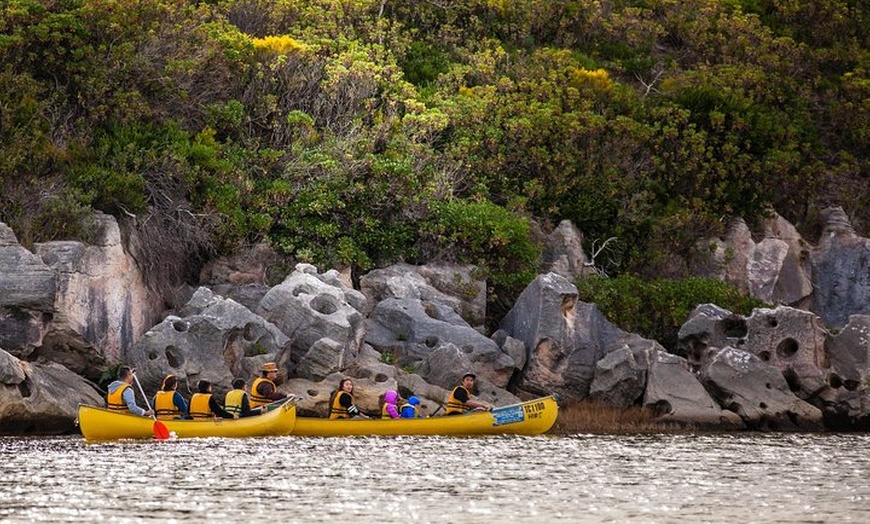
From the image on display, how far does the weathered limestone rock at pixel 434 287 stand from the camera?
34594 millimetres

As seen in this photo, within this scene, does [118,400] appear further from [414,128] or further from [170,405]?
[414,128]

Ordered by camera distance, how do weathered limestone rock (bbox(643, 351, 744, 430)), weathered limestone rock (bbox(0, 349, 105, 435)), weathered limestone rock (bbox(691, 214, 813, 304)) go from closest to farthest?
1. weathered limestone rock (bbox(0, 349, 105, 435))
2. weathered limestone rock (bbox(643, 351, 744, 430))
3. weathered limestone rock (bbox(691, 214, 813, 304))

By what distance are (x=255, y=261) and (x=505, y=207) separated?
7.98m

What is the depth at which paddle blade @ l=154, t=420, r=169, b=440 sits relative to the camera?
85.7 ft

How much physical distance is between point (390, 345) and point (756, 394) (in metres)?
7.96

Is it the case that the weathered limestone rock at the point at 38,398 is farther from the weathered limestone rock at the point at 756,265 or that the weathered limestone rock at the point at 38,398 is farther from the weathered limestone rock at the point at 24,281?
the weathered limestone rock at the point at 756,265

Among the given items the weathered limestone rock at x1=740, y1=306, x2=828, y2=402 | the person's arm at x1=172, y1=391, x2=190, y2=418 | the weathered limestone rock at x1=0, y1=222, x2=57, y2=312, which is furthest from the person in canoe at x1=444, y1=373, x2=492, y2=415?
the weathered limestone rock at x1=0, y1=222, x2=57, y2=312

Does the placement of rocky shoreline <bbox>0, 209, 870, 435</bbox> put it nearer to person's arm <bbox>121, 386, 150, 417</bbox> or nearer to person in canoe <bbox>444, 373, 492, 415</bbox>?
person in canoe <bbox>444, 373, 492, 415</bbox>

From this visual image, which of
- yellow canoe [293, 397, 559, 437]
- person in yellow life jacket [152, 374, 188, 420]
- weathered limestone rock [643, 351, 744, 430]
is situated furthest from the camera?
weathered limestone rock [643, 351, 744, 430]

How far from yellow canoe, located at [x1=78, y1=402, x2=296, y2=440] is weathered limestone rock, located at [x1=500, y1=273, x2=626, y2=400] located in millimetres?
7394

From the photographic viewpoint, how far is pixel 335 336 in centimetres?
3062

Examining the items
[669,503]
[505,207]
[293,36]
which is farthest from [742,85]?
[669,503]

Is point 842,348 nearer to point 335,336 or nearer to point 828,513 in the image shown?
point 335,336

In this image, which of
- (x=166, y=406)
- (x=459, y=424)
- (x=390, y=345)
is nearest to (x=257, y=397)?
(x=166, y=406)
